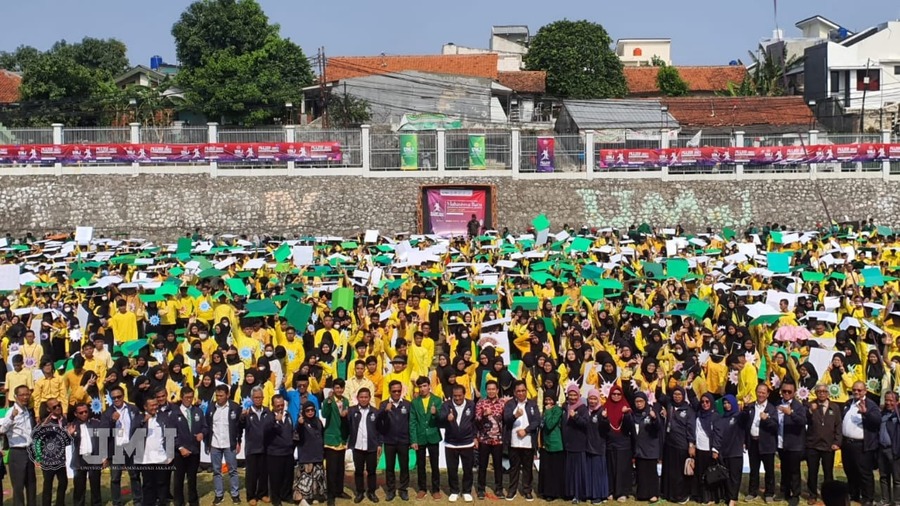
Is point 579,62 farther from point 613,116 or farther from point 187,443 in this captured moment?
point 187,443

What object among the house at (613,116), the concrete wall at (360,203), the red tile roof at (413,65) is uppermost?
the red tile roof at (413,65)

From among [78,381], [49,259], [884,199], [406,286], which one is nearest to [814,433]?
[78,381]

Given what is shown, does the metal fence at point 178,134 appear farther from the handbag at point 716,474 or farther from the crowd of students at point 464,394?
the handbag at point 716,474

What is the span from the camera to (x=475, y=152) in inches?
1243

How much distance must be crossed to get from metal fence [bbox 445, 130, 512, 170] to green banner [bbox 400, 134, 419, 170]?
2.91ft

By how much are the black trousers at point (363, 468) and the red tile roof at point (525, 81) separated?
36.9 meters

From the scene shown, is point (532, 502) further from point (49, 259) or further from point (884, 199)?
point (884, 199)

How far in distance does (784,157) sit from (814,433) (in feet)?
74.8

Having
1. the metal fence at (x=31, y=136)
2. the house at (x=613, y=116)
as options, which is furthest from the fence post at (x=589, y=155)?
the metal fence at (x=31, y=136)

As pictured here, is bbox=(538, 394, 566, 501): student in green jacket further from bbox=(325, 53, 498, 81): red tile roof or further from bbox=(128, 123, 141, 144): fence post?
bbox=(325, 53, 498, 81): red tile roof

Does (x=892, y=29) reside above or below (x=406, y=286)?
above

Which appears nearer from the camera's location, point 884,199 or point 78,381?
point 78,381

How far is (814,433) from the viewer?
396 inches

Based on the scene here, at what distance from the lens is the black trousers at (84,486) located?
990 cm
